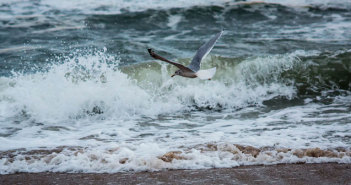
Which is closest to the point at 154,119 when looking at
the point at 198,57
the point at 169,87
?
the point at 198,57

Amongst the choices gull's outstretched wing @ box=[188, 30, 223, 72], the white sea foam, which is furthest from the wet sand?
gull's outstretched wing @ box=[188, 30, 223, 72]

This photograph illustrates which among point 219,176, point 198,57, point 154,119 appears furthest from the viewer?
point 154,119

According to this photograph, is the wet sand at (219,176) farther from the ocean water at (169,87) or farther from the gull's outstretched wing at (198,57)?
the gull's outstretched wing at (198,57)

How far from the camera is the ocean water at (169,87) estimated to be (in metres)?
4.48

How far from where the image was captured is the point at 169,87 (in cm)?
764

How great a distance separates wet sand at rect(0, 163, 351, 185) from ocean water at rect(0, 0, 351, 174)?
0.13 m

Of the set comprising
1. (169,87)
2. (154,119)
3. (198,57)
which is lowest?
(154,119)

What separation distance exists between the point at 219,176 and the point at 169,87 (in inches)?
154

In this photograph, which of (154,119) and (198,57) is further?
(154,119)

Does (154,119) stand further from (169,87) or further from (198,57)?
(169,87)

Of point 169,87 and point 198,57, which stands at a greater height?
point 198,57

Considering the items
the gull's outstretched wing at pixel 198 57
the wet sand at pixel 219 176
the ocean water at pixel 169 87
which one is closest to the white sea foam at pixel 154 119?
the ocean water at pixel 169 87

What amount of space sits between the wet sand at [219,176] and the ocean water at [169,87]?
0.42ft

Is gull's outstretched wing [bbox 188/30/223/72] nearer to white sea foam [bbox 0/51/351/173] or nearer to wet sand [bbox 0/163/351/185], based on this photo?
white sea foam [bbox 0/51/351/173]
